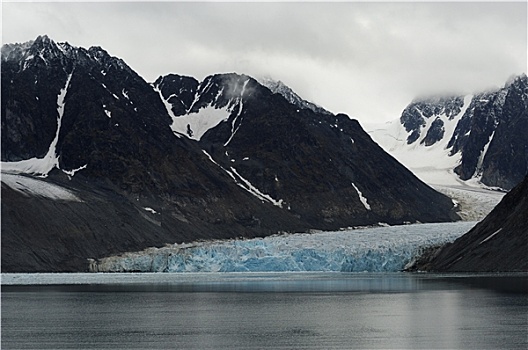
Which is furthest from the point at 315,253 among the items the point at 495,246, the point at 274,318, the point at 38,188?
the point at 274,318

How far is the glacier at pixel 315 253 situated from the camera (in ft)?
424

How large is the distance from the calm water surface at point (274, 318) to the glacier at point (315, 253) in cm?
4791

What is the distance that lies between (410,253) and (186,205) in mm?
75837

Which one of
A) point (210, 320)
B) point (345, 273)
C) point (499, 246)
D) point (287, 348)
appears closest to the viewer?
point (287, 348)

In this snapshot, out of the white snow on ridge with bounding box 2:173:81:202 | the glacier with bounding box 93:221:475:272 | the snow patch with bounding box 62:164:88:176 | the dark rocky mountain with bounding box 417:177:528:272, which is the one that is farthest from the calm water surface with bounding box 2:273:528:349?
the snow patch with bounding box 62:164:88:176

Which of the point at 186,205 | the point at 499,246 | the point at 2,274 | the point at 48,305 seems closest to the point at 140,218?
the point at 186,205

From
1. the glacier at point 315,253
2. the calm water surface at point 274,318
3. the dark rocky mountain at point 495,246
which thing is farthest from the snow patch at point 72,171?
the calm water surface at point 274,318

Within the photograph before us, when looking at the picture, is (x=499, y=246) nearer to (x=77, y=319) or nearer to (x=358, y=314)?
(x=358, y=314)

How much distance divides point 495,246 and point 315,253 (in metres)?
29.6

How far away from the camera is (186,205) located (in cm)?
19512

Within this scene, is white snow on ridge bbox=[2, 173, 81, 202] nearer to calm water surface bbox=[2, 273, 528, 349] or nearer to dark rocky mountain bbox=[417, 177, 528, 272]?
dark rocky mountain bbox=[417, 177, 528, 272]

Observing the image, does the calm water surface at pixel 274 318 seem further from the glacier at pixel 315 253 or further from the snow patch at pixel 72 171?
the snow patch at pixel 72 171

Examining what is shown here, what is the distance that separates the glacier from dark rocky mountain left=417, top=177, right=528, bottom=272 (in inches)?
199

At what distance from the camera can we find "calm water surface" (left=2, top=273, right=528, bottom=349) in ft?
137
